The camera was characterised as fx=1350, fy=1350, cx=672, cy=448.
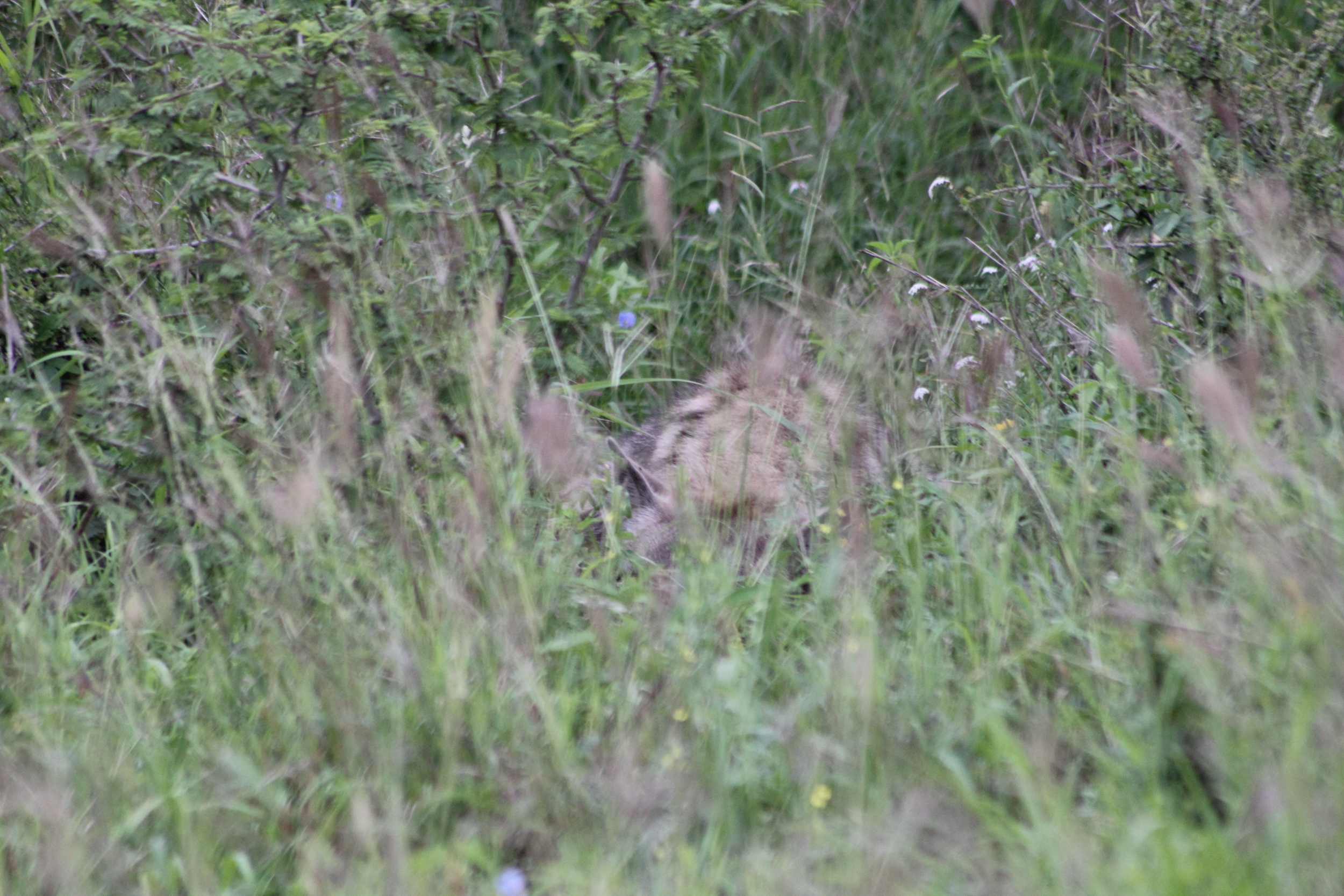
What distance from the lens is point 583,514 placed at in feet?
11.0

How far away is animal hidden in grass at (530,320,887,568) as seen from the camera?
2932mm

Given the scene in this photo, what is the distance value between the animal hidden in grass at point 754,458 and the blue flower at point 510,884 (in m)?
0.78

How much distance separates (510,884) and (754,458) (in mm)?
1790

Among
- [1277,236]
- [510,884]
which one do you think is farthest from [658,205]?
[510,884]

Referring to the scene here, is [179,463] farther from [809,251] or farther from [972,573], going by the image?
[809,251]

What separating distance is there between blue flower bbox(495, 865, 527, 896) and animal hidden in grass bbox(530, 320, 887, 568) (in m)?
0.78

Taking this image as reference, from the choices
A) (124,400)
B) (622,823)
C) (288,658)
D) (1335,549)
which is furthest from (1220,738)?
(124,400)

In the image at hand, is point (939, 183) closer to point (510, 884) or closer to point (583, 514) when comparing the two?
point (583, 514)

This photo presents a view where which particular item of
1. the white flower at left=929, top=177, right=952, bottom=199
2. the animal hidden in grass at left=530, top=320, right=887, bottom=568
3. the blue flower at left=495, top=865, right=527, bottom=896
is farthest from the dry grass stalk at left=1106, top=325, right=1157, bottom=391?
the white flower at left=929, top=177, right=952, bottom=199

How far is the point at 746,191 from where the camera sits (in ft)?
17.2

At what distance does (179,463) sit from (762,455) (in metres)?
1.37

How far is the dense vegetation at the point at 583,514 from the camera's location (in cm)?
204

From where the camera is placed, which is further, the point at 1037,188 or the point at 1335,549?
the point at 1037,188

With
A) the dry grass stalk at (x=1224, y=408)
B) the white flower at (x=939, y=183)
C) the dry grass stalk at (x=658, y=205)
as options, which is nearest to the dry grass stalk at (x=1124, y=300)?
the dry grass stalk at (x=1224, y=408)
